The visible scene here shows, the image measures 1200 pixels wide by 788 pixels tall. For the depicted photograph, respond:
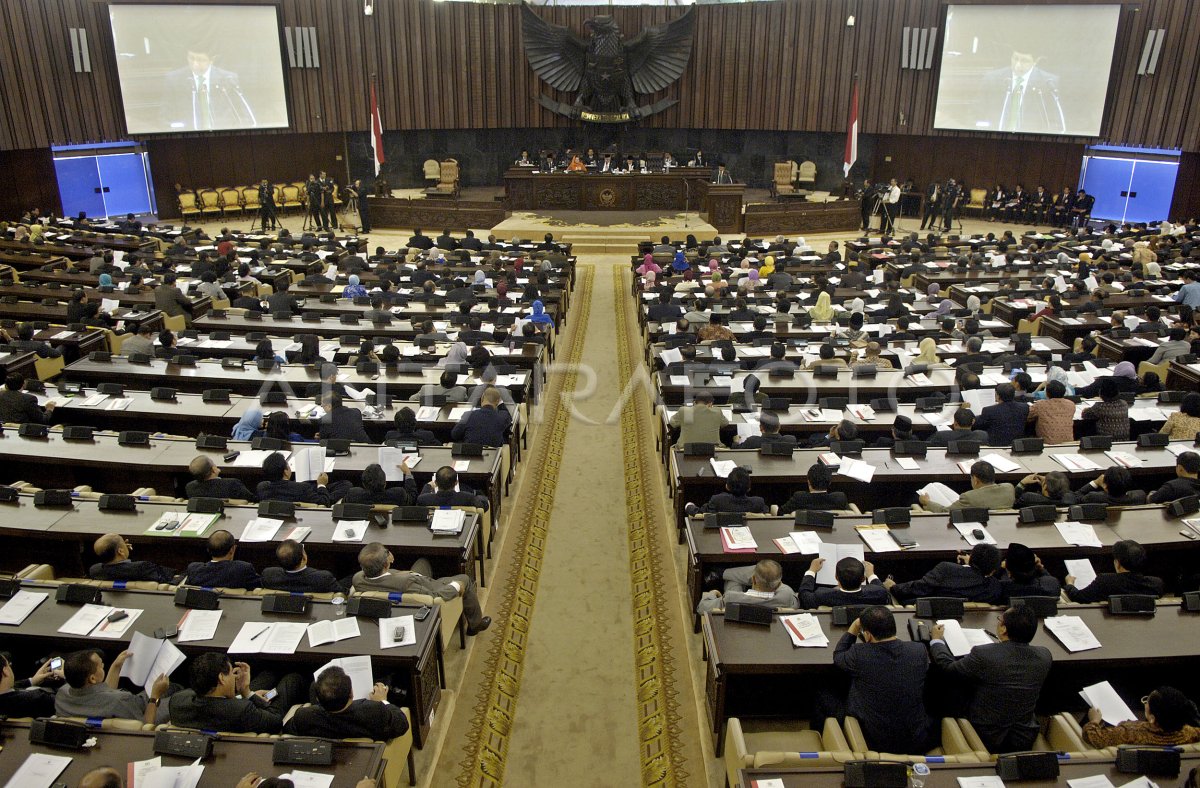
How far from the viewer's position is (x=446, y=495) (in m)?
6.12

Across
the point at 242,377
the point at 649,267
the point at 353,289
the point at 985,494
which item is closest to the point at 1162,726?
the point at 985,494

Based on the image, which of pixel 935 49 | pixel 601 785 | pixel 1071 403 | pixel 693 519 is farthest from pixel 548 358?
pixel 935 49

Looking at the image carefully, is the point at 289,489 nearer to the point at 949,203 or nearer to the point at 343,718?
the point at 343,718

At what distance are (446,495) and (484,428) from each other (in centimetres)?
139

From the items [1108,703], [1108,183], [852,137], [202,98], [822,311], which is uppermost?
[202,98]

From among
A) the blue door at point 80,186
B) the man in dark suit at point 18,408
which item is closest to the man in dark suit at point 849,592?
the man in dark suit at point 18,408

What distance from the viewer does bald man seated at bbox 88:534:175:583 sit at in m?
5.15

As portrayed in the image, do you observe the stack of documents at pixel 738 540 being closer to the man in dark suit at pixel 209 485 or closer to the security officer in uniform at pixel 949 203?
the man in dark suit at pixel 209 485

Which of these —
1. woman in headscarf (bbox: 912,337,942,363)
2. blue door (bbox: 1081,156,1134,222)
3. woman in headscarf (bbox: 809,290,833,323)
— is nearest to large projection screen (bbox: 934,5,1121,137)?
blue door (bbox: 1081,156,1134,222)

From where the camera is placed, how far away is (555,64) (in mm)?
22172

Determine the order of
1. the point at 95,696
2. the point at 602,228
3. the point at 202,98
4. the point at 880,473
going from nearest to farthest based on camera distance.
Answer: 1. the point at 95,696
2. the point at 880,473
3. the point at 602,228
4. the point at 202,98

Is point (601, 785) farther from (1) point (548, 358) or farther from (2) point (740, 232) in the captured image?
(2) point (740, 232)

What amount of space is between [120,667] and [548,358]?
7163 millimetres

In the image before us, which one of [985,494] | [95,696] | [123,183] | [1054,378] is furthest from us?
[123,183]
